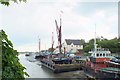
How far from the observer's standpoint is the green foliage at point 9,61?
2613 mm

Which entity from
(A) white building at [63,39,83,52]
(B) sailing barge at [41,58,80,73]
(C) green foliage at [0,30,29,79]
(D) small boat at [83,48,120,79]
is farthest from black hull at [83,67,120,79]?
(A) white building at [63,39,83,52]

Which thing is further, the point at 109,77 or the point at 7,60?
the point at 109,77

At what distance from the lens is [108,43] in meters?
46.2

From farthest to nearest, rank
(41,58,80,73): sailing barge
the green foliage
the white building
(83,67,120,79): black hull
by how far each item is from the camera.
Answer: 1. the white building
2. (41,58,80,73): sailing barge
3. (83,67,120,79): black hull
4. the green foliage

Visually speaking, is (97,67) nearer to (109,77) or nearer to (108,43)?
(109,77)

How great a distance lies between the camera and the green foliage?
261cm

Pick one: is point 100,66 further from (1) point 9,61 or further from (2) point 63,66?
(1) point 9,61

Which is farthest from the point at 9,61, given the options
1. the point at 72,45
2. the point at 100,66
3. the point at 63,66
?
the point at 72,45

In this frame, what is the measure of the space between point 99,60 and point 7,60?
58.5ft

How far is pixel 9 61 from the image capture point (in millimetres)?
2752

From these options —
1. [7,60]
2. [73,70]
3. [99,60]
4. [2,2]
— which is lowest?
[73,70]

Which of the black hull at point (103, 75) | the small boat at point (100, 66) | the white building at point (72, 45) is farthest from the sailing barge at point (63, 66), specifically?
the white building at point (72, 45)

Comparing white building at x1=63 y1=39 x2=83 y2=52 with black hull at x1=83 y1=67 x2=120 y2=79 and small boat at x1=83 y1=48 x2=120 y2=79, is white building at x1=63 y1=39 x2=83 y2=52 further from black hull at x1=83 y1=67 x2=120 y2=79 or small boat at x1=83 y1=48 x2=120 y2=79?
black hull at x1=83 y1=67 x2=120 y2=79

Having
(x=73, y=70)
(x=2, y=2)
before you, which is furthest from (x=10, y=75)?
(x=73, y=70)
